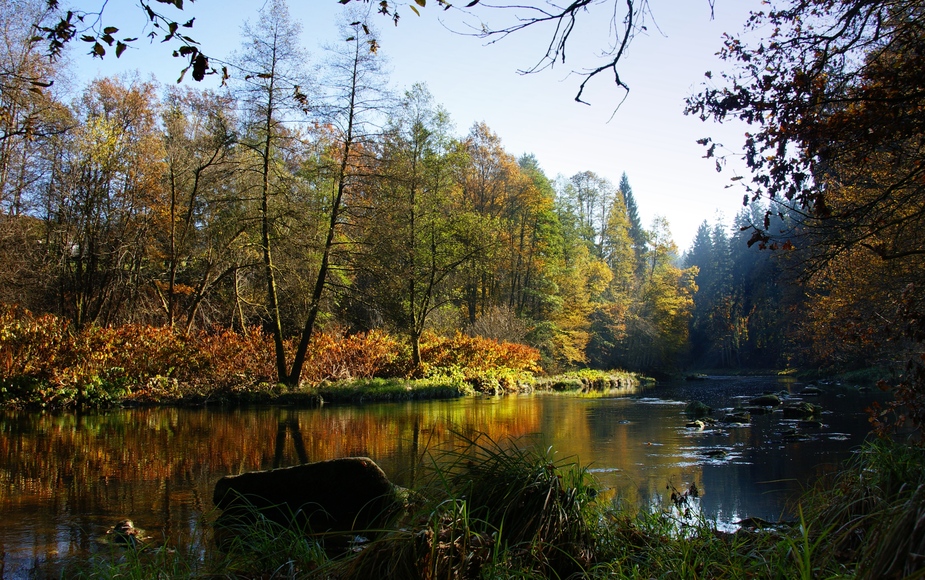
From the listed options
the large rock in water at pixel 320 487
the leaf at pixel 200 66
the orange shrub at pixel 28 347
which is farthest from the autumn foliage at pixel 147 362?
the leaf at pixel 200 66

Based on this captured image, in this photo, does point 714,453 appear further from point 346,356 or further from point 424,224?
point 424,224

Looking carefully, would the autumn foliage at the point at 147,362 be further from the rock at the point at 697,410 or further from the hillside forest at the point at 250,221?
the rock at the point at 697,410

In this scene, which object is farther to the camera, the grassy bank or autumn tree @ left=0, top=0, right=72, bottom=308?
autumn tree @ left=0, top=0, right=72, bottom=308

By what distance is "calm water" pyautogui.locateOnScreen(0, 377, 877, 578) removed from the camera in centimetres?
571

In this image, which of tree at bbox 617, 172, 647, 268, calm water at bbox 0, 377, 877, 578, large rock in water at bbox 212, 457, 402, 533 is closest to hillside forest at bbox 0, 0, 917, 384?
calm water at bbox 0, 377, 877, 578

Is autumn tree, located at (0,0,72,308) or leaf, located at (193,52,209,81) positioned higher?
autumn tree, located at (0,0,72,308)

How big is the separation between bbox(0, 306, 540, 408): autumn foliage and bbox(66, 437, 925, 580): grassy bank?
1223 centimetres

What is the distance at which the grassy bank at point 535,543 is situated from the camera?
2932mm

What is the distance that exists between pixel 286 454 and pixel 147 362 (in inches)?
368

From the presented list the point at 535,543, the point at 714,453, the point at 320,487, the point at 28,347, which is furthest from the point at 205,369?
the point at 535,543

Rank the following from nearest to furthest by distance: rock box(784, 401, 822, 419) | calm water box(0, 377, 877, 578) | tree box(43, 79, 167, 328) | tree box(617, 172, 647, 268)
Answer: calm water box(0, 377, 877, 578) → rock box(784, 401, 822, 419) → tree box(43, 79, 167, 328) → tree box(617, 172, 647, 268)

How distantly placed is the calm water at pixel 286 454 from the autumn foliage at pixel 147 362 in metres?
1.13

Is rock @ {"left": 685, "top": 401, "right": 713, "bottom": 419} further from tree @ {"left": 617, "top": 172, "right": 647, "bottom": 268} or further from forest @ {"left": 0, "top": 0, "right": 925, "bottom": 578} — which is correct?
tree @ {"left": 617, "top": 172, "right": 647, "bottom": 268}

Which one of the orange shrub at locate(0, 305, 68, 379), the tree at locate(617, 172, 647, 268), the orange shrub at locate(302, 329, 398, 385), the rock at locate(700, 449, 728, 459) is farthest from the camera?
the tree at locate(617, 172, 647, 268)
